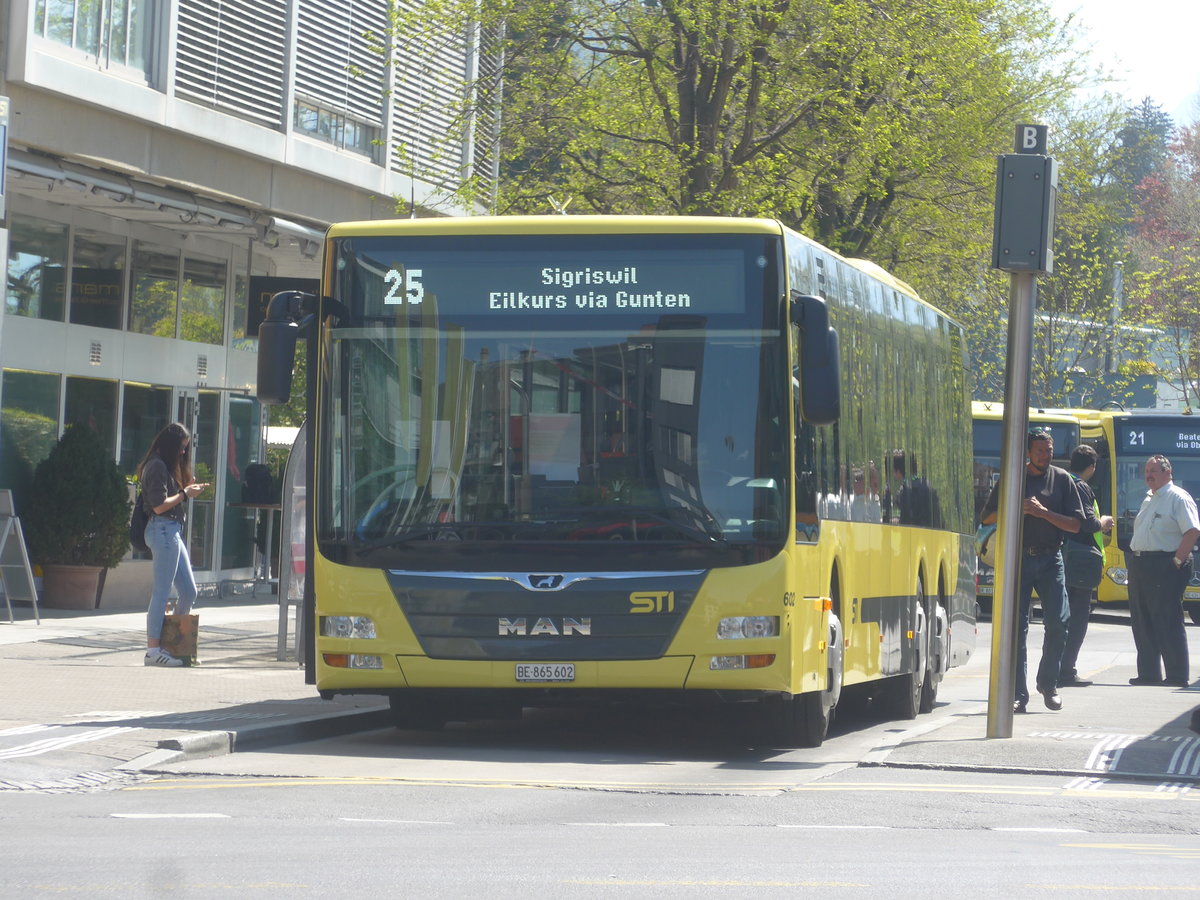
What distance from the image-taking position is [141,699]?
12805 millimetres

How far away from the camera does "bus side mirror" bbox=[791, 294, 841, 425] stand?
1070 cm

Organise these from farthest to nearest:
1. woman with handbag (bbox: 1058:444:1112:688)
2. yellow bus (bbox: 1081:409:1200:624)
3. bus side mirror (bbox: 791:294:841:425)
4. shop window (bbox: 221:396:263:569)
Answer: yellow bus (bbox: 1081:409:1200:624), shop window (bbox: 221:396:263:569), woman with handbag (bbox: 1058:444:1112:688), bus side mirror (bbox: 791:294:841:425)

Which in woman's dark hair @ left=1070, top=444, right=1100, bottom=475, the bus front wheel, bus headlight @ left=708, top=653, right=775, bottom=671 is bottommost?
the bus front wheel

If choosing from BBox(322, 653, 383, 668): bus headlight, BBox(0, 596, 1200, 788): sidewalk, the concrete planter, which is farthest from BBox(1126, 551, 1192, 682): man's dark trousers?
the concrete planter

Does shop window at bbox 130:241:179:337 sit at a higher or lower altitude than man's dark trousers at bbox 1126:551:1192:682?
higher

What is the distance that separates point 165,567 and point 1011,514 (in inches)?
265

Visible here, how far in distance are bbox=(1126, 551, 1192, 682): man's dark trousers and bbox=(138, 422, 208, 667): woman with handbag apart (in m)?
8.10

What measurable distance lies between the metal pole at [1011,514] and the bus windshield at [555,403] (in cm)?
166

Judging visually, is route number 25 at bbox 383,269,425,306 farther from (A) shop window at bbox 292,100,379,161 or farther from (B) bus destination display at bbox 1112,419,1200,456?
(B) bus destination display at bbox 1112,419,1200,456

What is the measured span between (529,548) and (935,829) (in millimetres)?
3276

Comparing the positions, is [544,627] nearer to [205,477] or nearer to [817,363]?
[817,363]

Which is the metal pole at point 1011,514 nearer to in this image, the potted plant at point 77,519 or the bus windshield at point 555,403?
the bus windshield at point 555,403

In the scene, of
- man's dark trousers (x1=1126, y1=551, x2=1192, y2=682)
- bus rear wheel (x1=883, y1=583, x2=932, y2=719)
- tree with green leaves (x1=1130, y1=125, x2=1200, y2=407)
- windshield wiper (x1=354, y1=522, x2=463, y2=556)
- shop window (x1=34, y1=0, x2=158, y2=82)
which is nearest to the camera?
windshield wiper (x1=354, y1=522, x2=463, y2=556)

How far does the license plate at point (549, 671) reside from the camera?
10.9 meters
